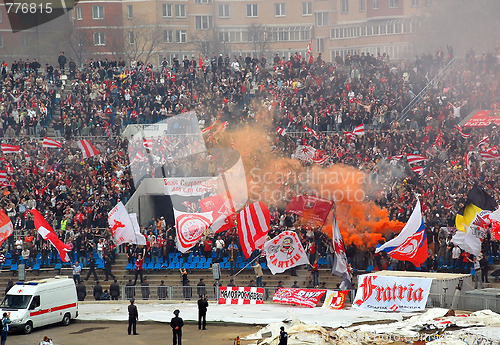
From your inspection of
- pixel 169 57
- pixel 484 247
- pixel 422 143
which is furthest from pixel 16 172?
pixel 169 57

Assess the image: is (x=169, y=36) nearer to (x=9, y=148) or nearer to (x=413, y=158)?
(x=9, y=148)

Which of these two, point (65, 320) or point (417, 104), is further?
point (417, 104)

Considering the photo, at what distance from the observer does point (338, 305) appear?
37719 mm

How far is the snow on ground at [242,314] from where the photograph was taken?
3547 cm

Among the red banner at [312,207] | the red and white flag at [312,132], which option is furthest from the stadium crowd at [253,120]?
the red banner at [312,207]

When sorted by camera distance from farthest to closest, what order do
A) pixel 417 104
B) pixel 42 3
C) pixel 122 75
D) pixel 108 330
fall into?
pixel 42 3 → pixel 122 75 → pixel 417 104 → pixel 108 330

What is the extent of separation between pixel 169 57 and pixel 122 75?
42.7 metres

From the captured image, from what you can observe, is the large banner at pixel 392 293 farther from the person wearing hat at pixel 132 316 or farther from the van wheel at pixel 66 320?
the van wheel at pixel 66 320

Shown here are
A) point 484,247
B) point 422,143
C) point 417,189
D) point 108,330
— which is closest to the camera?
point 108,330

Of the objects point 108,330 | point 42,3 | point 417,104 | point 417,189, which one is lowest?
point 108,330

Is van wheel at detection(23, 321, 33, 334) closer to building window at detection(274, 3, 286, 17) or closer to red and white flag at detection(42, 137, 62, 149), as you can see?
red and white flag at detection(42, 137, 62, 149)

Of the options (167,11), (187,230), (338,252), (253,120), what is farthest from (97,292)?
(167,11)

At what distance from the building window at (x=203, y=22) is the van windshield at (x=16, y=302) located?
7745 centimetres

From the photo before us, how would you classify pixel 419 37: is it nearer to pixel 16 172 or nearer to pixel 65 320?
pixel 16 172
